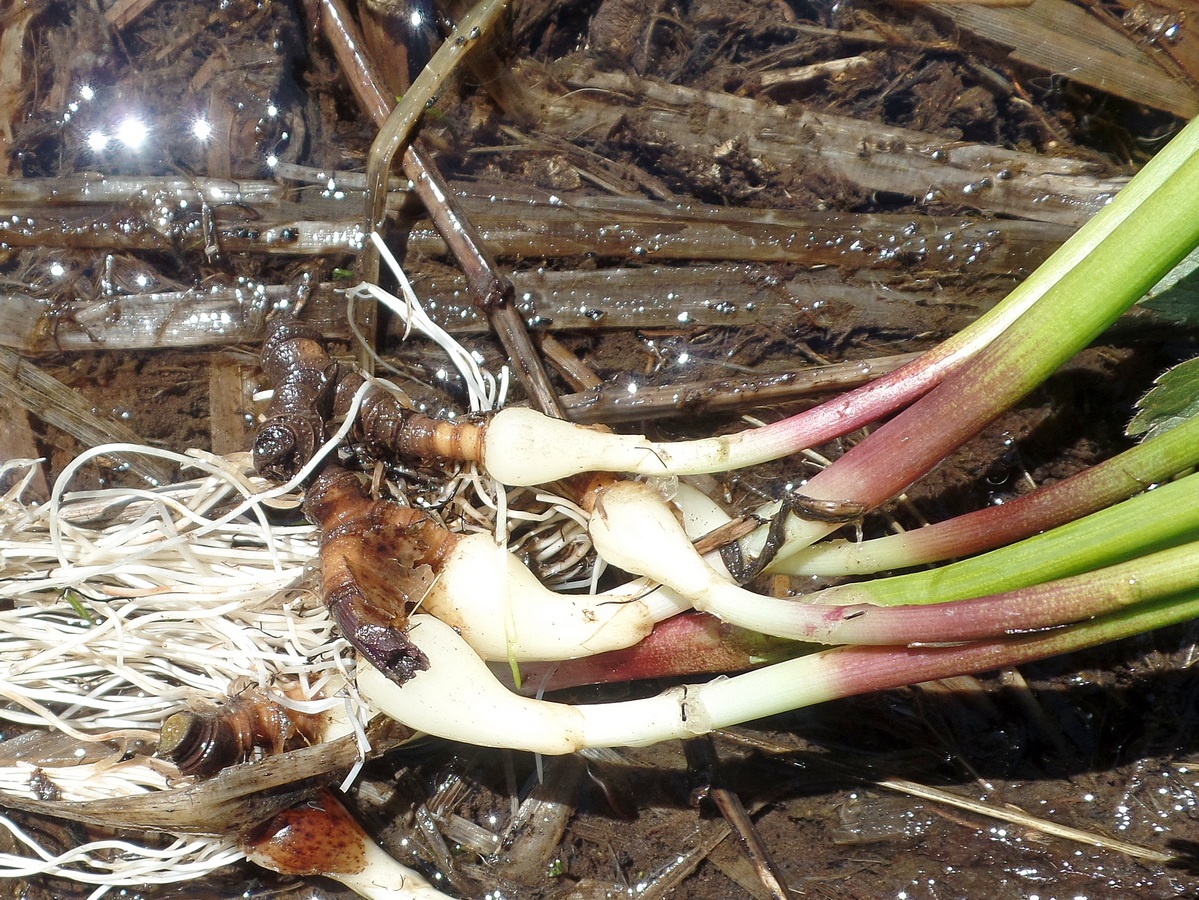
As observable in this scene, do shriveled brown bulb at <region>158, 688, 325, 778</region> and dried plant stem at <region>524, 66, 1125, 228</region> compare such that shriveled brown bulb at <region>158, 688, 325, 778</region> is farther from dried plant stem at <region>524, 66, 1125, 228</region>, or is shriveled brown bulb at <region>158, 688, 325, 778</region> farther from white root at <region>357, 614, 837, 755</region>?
dried plant stem at <region>524, 66, 1125, 228</region>

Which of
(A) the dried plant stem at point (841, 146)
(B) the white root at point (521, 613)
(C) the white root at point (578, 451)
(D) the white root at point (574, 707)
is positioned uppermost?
(A) the dried plant stem at point (841, 146)

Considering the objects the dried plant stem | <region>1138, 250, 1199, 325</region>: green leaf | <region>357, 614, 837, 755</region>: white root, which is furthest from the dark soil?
<region>357, 614, 837, 755</region>: white root

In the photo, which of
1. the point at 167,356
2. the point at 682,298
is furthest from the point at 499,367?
the point at 167,356

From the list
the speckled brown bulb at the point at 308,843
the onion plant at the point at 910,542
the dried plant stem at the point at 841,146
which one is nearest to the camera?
the onion plant at the point at 910,542

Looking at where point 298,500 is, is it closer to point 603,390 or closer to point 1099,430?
point 603,390

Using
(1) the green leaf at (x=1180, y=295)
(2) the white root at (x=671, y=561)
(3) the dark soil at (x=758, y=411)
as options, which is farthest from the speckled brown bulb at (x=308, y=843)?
(1) the green leaf at (x=1180, y=295)

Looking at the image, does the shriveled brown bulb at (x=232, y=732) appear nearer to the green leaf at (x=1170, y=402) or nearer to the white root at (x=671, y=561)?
the white root at (x=671, y=561)
